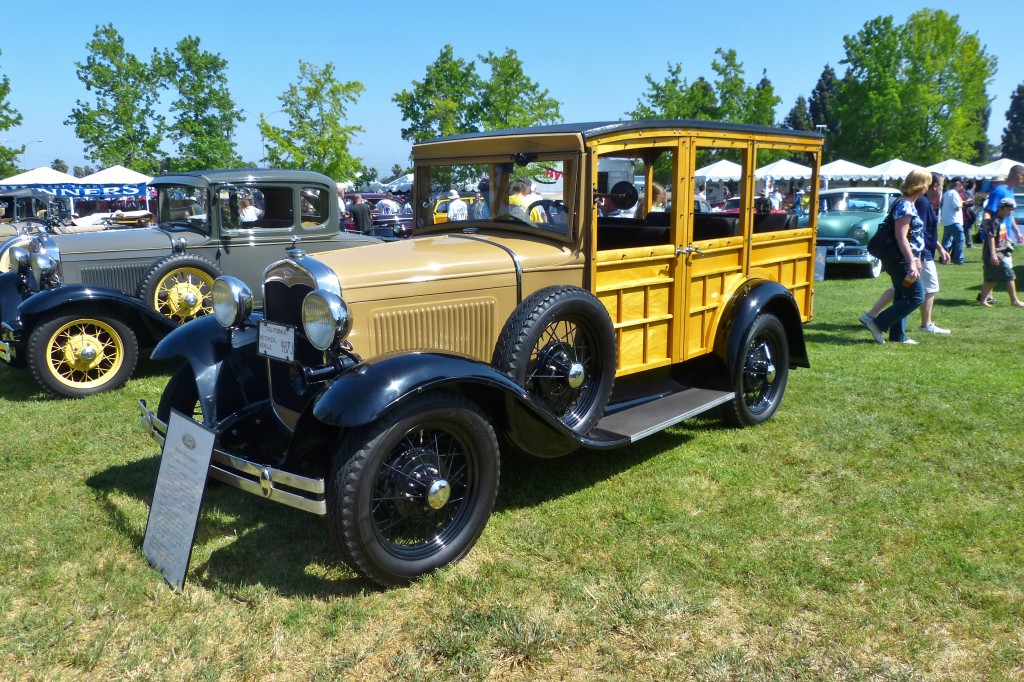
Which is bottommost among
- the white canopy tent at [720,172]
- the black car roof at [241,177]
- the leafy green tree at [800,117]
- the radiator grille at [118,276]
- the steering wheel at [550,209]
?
the radiator grille at [118,276]

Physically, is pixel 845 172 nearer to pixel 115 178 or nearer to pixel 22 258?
pixel 115 178

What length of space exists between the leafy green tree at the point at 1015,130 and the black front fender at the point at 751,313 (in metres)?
88.5

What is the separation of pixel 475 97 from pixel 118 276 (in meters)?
20.1

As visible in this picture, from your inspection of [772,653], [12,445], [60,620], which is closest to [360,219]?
[12,445]

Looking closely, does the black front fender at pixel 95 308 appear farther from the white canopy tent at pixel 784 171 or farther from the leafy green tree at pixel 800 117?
the leafy green tree at pixel 800 117

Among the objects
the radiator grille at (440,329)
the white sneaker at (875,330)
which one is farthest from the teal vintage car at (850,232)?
the radiator grille at (440,329)

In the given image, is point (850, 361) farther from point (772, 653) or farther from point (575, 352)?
point (772, 653)

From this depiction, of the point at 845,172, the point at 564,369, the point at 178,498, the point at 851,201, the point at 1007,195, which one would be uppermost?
the point at 845,172

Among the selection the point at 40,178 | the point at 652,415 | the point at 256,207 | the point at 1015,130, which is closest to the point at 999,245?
the point at 652,415

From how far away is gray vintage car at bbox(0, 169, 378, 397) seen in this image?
20.0 feet

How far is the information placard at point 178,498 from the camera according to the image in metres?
3.09

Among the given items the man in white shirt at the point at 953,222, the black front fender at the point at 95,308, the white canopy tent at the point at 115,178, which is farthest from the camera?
the white canopy tent at the point at 115,178

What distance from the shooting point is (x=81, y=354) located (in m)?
6.12

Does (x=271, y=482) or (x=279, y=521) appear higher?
(x=271, y=482)
